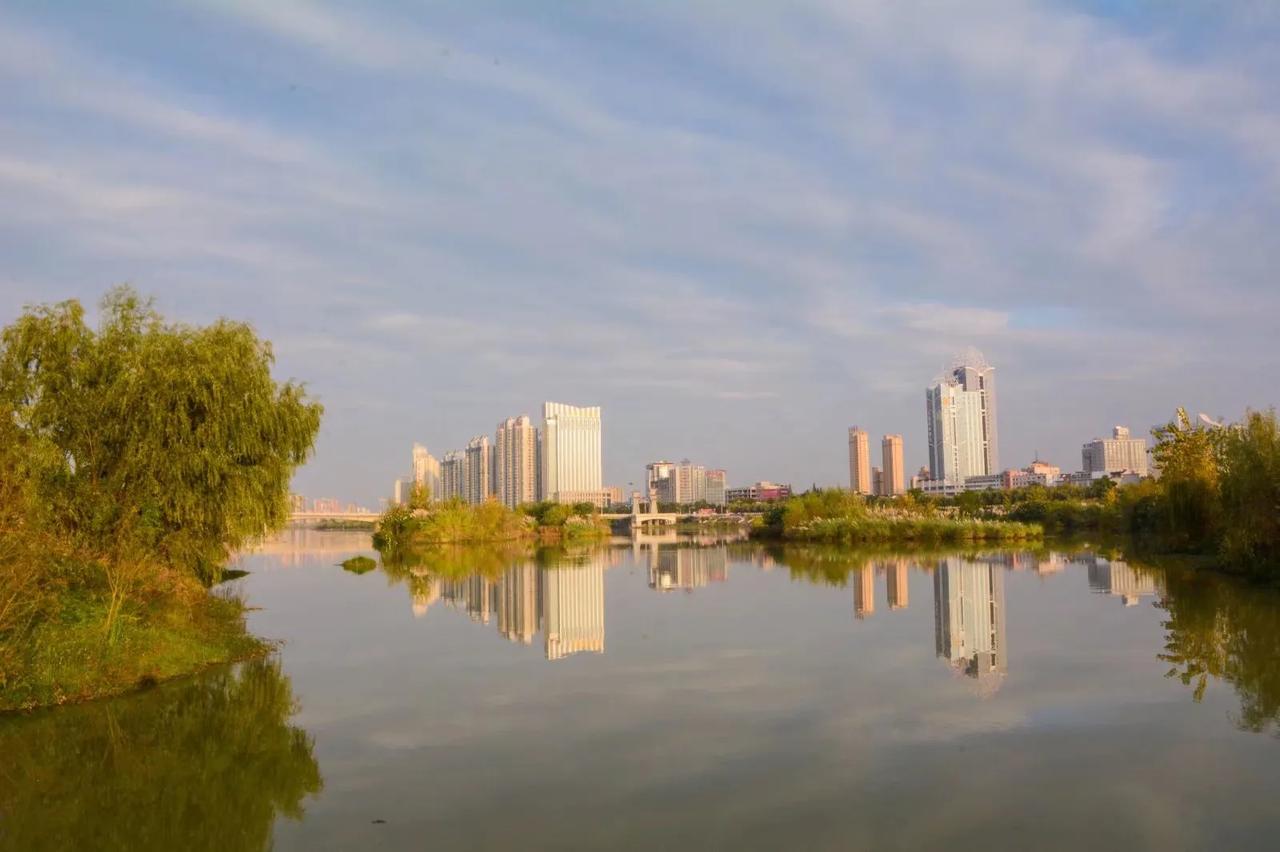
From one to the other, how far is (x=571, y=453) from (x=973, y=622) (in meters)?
141

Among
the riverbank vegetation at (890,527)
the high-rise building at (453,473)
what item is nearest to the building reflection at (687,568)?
the riverbank vegetation at (890,527)

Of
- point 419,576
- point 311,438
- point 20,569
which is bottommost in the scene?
point 419,576

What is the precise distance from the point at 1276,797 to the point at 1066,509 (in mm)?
71666

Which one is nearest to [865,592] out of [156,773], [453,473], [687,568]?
[687,568]

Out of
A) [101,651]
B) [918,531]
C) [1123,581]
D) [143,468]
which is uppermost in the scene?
[143,468]

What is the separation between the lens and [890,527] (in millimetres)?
54219

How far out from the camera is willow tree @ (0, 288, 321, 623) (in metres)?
15.9

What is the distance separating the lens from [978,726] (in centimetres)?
1088

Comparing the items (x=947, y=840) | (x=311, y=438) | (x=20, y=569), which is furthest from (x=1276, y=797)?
(x=311, y=438)

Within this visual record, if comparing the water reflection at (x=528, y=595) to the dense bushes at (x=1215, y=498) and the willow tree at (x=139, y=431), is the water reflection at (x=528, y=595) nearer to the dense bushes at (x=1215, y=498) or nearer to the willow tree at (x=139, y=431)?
the willow tree at (x=139, y=431)

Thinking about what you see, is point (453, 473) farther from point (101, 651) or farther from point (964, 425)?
point (101, 651)

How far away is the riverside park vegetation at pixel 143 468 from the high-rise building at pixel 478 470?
5672 inches

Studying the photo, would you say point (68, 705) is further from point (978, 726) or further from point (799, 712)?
point (978, 726)

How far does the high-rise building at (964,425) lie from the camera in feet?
589
